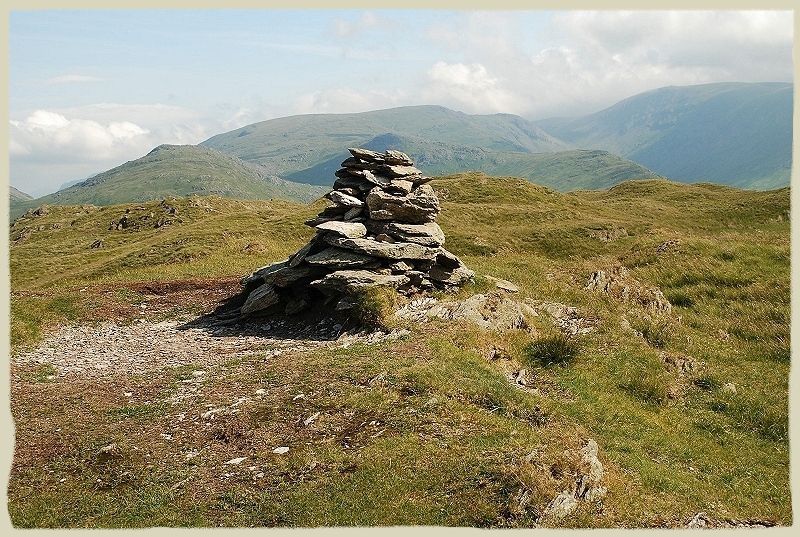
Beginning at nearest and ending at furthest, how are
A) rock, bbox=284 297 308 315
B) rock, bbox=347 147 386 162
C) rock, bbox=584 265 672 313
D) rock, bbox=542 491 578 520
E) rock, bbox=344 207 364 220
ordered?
1. rock, bbox=542 491 578 520
2. rock, bbox=284 297 308 315
3. rock, bbox=584 265 672 313
4. rock, bbox=344 207 364 220
5. rock, bbox=347 147 386 162

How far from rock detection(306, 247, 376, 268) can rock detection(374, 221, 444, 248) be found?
240 cm

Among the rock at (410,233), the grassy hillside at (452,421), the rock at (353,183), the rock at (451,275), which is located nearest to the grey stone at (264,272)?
the grassy hillside at (452,421)

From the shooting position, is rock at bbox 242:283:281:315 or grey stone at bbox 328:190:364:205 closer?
rock at bbox 242:283:281:315

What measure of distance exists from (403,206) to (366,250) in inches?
162

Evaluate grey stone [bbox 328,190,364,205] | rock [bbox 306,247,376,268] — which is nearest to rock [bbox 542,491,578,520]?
rock [bbox 306,247,376,268]

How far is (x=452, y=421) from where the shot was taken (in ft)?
52.5

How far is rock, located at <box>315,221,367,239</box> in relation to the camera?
29.5m

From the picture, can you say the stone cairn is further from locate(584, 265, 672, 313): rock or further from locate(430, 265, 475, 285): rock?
locate(584, 265, 672, 313): rock

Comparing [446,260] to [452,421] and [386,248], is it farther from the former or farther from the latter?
[452,421]

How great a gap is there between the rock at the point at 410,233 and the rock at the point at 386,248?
488 millimetres

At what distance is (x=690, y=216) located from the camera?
254 ft

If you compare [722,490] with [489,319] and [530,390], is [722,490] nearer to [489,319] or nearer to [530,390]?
[530,390]

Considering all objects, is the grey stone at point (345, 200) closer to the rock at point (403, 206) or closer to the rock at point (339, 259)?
the rock at point (403, 206)

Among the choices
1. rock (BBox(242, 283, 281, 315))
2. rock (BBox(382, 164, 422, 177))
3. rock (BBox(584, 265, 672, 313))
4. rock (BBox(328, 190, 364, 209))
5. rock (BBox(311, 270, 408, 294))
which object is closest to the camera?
rock (BBox(311, 270, 408, 294))
